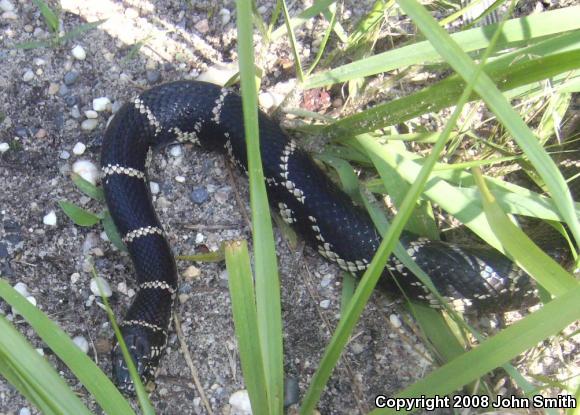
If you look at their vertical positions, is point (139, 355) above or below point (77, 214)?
below

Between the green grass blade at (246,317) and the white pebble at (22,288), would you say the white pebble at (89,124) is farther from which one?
the green grass blade at (246,317)

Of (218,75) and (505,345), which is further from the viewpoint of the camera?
(218,75)

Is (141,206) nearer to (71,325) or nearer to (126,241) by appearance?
(126,241)

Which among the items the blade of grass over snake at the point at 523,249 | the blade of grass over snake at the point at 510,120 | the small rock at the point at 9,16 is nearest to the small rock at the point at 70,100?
the small rock at the point at 9,16

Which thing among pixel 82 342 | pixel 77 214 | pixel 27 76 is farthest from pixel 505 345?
pixel 27 76

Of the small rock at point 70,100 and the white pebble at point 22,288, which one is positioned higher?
the small rock at point 70,100

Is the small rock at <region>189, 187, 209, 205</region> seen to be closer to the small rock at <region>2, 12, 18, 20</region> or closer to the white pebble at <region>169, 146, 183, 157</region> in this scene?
the white pebble at <region>169, 146, 183, 157</region>

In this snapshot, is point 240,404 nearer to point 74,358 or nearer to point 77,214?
point 74,358
